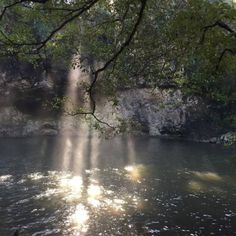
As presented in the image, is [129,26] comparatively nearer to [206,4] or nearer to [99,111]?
[206,4]

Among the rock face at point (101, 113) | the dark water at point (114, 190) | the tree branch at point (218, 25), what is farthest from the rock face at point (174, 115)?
the tree branch at point (218, 25)

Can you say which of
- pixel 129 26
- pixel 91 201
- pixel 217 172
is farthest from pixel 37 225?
pixel 217 172

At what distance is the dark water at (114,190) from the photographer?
21.3 meters

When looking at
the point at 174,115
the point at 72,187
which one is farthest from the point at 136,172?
the point at 174,115

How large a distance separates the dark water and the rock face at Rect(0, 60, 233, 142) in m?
9.28

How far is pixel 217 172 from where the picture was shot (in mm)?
35375

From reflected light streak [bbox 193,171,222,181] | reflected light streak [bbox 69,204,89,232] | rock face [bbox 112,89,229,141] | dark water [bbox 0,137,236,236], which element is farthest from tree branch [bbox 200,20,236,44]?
rock face [bbox 112,89,229,141]

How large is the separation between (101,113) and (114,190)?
1251 inches

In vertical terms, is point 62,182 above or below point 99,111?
below

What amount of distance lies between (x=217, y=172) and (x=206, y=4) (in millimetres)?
24161

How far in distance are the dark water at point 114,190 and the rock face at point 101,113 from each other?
928 cm

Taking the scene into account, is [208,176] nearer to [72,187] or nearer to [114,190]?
[114,190]

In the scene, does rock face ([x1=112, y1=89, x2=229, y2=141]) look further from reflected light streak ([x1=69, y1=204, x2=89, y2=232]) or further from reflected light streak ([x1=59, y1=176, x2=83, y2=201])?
reflected light streak ([x1=69, y1=204, x2=89, y2=232])

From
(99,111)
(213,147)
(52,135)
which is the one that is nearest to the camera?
(213,147)
